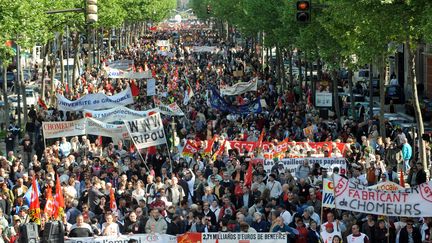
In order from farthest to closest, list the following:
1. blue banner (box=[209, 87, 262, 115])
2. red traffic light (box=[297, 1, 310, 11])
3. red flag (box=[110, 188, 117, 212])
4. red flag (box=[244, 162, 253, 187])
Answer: blue banner (box=[209, 87, 262, 115]) → red traffic light (box=[297, 1, 310, 11]) → red flag (box=[244, 162, 253, 187]) → red flag (box=[110, 188, 117, 212])

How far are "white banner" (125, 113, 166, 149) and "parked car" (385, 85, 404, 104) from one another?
2635 centimetres

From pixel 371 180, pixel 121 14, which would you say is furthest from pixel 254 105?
pixel 121 14

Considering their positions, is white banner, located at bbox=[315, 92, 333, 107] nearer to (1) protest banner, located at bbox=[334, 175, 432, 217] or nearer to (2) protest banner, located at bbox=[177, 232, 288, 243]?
(1) protest banner, located at bbox=[334, 175, 432, 217]

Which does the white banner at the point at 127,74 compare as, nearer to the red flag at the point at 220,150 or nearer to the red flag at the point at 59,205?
the red flag at the point at 220,150

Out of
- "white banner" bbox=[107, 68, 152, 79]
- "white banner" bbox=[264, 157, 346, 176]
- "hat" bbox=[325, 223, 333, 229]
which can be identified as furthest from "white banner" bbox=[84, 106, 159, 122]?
"white banner" bbox=[107, 68, 152, 79]

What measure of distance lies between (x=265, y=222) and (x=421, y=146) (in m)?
10.3

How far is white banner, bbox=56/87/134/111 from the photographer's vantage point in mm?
35500

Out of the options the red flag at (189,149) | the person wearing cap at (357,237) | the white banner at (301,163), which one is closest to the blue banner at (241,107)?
the red flag at (189,149)

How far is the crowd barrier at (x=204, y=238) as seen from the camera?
700 inches

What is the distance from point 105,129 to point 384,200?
12958mm

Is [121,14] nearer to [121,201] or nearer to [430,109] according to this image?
[430,109]

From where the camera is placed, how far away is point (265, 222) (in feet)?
61.9

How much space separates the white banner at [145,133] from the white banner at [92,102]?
9256mm

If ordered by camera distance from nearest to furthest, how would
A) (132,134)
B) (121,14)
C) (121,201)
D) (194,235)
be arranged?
(194,235) < (121,201) < (132,134) < (121,14)
